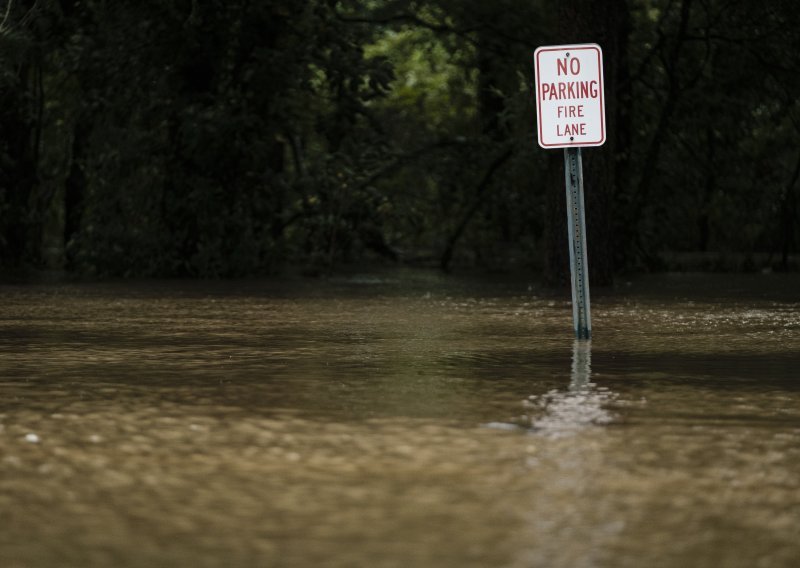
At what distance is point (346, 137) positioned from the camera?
2550 centimetres

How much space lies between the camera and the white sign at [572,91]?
10742 millimetres

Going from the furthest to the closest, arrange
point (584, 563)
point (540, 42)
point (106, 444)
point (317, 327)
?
point (540, 42) < point (317, 327) < point (106, 444) < point (584, 563)

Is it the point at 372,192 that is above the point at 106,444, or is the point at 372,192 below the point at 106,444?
above

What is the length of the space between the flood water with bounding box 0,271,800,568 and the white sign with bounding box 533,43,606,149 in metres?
1.46

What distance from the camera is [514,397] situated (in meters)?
7.72

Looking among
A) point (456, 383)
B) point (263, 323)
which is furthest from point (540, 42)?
point (456, 383)

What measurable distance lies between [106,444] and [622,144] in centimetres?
1817

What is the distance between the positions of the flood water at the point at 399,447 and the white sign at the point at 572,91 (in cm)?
146

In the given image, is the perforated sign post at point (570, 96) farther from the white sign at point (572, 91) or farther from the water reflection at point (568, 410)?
the water reflection at point (568, 410)

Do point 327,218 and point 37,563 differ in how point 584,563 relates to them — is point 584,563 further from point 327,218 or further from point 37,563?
point 327,218

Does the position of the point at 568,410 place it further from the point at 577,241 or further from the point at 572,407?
the point at 577,241

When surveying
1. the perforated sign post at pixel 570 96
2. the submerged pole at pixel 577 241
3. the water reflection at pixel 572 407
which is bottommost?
the water reflection at pixel 572 407

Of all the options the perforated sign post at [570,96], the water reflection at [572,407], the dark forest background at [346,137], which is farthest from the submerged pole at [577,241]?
the dark forest background at [346,137]

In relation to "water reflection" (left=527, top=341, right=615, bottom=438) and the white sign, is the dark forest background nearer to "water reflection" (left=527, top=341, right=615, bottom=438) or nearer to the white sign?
the white sign
